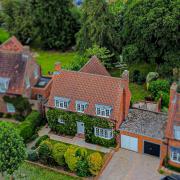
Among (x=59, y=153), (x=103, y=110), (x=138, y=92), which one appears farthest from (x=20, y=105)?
(x=138, y=92)

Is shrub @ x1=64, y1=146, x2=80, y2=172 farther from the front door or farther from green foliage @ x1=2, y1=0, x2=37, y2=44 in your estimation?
green foliage @ x1=2, y1=0, x2=37, y2=44

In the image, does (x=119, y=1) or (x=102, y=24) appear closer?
(x=102, y=24)

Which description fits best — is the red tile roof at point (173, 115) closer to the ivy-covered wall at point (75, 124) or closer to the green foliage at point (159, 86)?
the ivy-covered wall at point (75, 124)

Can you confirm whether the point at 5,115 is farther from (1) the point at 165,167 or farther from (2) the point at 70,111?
(1) the point at 165,167

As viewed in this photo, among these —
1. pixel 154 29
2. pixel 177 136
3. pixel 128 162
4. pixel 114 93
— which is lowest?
pixel 128 162

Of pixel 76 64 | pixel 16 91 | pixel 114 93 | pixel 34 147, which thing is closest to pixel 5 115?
pixel 16 91
